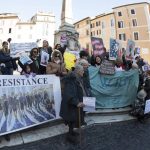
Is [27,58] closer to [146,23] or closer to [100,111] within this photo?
[100,111]

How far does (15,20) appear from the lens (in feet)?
306

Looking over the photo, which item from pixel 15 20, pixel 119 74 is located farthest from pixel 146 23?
pixel 119 74

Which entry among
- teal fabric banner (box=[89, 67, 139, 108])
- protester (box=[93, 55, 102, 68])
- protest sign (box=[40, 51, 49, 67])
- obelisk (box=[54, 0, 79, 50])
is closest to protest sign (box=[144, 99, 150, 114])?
teal fabric banner (box=[89, 67, 139, 108])

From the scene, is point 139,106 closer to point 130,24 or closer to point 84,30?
point 130,24

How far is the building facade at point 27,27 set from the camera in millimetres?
91812

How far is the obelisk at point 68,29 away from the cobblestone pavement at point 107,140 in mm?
7279

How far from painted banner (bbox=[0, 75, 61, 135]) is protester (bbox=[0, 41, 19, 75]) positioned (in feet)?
3.41

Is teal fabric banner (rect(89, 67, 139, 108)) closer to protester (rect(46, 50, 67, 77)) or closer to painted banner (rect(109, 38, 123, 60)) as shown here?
painted banner (rect(109, 38, 123, 60))

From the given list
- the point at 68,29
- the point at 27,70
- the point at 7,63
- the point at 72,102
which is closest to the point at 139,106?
the point at 72,102

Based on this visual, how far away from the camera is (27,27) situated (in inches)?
3784

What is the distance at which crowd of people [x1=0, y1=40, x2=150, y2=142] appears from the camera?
25.9ft

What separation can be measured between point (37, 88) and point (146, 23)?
66.0m

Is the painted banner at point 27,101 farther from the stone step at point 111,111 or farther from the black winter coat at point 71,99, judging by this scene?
the stone step at point 111,111

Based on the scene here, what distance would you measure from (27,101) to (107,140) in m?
2.05
